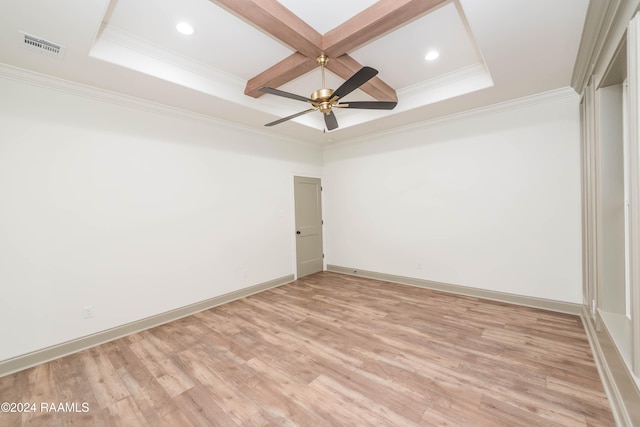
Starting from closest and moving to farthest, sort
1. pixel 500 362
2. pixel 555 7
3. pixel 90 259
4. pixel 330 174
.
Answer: pixel 555 7 < pixel 500 362 < pixel 90 259 < pixel 330 174

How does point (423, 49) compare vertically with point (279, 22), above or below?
above

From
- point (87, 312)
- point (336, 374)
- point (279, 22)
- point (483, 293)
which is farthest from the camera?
point (483, 293)

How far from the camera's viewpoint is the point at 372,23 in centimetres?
215

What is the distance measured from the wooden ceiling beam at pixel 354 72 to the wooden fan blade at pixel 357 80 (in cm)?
64

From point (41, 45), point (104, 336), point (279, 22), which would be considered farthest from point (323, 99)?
point (104, 336)

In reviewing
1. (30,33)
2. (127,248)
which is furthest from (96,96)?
(127,248)

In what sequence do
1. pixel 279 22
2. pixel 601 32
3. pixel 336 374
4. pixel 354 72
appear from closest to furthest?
pixel 601 32, pixel 279 22, pixel 336 374, pixel 354 72

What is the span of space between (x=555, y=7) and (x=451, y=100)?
1625 mm

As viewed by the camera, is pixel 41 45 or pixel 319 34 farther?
pixel 319 34

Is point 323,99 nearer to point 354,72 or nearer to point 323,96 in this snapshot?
point 323,96

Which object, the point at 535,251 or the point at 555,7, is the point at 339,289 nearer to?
the point at 535,251

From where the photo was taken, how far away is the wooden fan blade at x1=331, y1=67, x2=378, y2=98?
1.92 m

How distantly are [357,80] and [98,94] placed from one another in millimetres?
2994

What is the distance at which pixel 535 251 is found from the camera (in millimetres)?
3488
